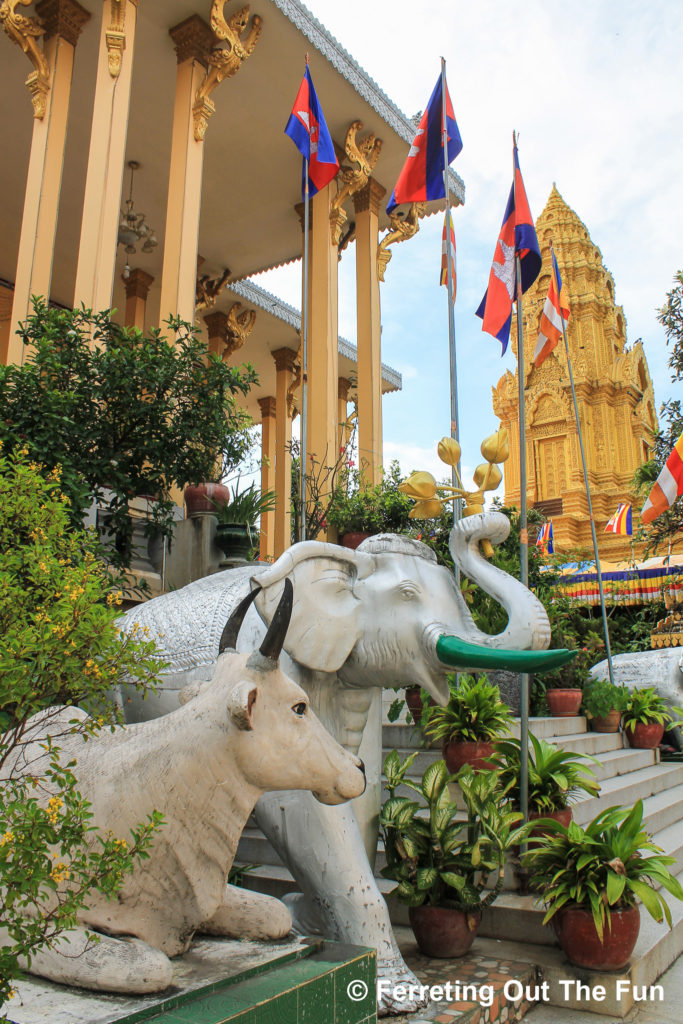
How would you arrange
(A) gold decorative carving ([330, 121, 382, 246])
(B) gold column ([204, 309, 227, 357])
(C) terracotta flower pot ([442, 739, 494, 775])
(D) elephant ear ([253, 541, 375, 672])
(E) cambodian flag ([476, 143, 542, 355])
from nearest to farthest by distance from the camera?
(D) elephant ear ([253, 541, 375, 672]), (C) terracotta flower pot ([442, 739, 494, 775]), (E) cambodian flag ([476, 143, 542, 355]), (A) gold decorative carving ([330, 121, 382, 246]), (B) gold column ([204, 309, 227, 357])

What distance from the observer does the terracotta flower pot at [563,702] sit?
653 cm

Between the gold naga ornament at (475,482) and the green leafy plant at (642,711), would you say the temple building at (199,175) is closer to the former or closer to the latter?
the green leafy plant at (642,711)

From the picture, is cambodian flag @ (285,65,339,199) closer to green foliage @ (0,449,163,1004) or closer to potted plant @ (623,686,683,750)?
potted plant @ (623,686,683,750)

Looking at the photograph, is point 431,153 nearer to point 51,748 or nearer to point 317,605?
point 317,605

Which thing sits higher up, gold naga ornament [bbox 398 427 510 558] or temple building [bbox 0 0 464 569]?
temple building [bbox 0 0 464 569]

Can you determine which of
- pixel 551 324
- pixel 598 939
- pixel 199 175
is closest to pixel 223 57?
pixel 199 175

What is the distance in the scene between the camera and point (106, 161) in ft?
24.4

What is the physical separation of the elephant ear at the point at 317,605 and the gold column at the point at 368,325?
25.0 ft

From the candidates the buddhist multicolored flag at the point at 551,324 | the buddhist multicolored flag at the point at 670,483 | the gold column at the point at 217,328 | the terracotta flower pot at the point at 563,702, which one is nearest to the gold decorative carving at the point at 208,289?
the gold column at the point at 217,328

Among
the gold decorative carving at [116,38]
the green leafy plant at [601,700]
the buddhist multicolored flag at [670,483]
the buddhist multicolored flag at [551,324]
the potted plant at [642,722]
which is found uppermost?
the gold decorative carving at [116,38]

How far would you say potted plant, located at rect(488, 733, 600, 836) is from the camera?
3.56m

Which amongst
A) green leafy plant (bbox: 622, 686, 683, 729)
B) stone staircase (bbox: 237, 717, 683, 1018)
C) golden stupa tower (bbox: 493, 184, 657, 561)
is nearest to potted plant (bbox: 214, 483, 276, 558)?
stone staircase (bbox: 237, 717, 683, 1018)

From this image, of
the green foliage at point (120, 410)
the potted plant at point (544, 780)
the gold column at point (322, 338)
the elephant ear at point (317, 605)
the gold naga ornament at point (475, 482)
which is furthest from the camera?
the gold column at point (322, 338)

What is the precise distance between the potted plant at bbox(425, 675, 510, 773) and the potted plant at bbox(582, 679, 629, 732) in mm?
3087
